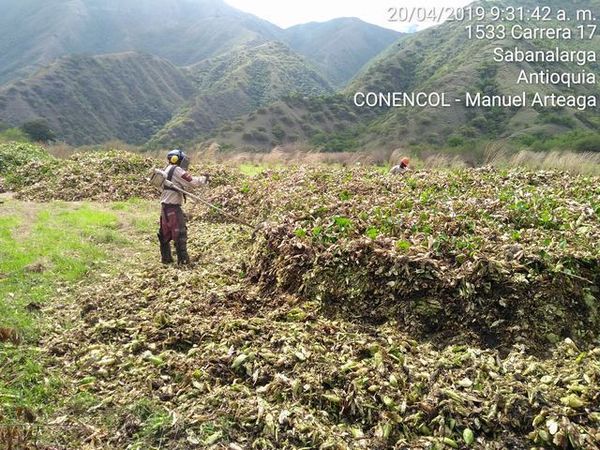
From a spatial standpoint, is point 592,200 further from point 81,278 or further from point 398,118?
point 398,118

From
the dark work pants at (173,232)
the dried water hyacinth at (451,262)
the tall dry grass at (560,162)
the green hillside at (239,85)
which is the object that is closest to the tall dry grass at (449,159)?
the tall dry grass at (560,162)

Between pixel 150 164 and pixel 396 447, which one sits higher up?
pixel 150 164

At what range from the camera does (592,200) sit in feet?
28.2

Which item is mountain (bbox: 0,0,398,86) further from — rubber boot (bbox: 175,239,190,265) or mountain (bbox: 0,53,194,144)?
rubber boot (bbox: 175,239,190,265)

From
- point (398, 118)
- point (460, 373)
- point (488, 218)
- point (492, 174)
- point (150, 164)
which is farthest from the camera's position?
point (398, 118)

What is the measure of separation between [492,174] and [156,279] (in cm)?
830

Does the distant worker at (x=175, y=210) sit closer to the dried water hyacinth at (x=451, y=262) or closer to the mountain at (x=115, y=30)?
the dried water hyacinth at (x=451, y=262)

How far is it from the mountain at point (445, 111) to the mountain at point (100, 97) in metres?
20.5

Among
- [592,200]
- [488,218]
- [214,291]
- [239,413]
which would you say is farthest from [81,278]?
[592,200]

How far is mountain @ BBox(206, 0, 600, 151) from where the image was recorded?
4275 centimetres

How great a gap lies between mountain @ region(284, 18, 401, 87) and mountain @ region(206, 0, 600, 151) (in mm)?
46107

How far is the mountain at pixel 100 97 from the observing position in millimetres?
60969

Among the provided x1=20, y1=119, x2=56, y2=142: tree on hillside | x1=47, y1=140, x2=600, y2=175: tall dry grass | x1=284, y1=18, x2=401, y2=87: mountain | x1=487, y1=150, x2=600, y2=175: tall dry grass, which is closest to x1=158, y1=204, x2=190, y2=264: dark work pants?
x1=47, y1=140, x2=600, y2=175: tall dry grass

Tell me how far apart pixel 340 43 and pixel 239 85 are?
65502 millimetres
